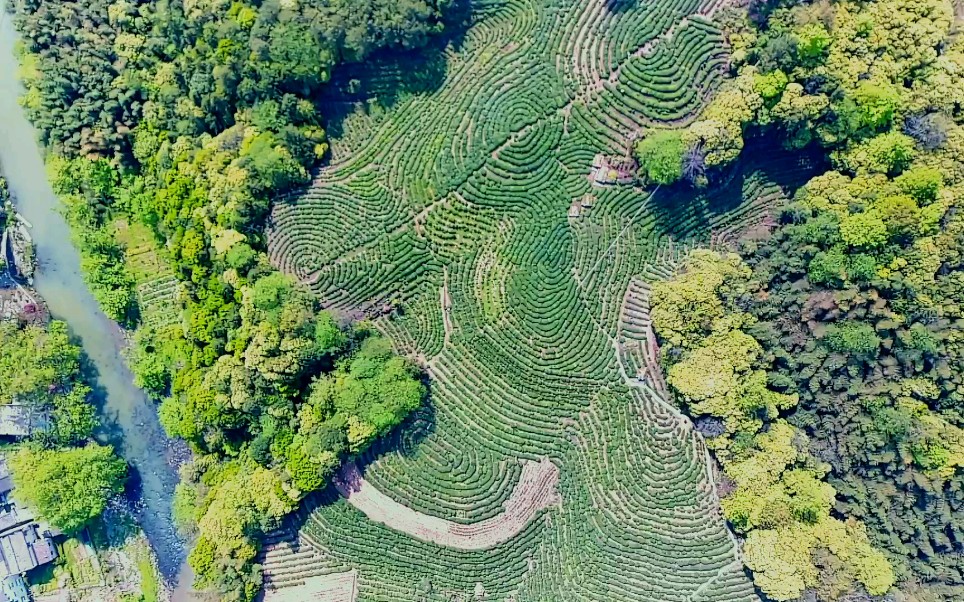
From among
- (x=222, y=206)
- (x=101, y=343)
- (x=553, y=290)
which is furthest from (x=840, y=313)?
(x=101, y=343)

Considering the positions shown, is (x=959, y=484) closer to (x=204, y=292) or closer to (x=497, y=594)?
(x=497, y=594)

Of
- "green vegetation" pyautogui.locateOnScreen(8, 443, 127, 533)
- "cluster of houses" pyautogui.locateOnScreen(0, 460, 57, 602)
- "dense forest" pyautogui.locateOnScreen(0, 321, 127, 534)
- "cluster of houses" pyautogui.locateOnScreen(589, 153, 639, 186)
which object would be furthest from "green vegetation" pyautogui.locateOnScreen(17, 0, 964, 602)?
"cluster of houses" pyautogui.locateOnScreen(0, 460, 57, 602)

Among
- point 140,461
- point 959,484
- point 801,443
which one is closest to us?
point 959,484

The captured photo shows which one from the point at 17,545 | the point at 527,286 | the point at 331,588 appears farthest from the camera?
the point at 17,545

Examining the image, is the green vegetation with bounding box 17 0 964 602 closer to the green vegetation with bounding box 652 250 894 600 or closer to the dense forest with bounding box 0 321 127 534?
the green vegetation with bounding box 652 250 894 600

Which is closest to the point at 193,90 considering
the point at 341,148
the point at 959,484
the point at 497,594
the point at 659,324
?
the point at 341,148

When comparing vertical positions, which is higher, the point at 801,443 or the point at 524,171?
the point at 524,171

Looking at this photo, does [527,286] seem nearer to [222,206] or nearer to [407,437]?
[407,437]
